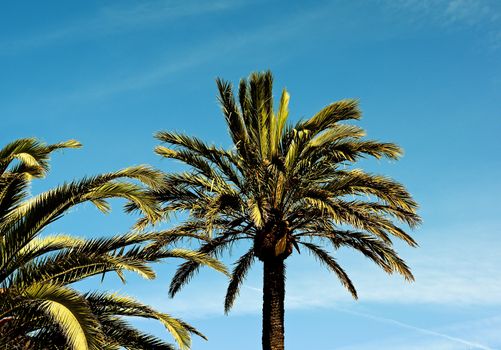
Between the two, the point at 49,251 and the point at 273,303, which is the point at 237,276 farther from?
the point at 49,251

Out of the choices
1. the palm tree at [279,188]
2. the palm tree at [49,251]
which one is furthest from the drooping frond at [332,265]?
the palm tree at [49,251]

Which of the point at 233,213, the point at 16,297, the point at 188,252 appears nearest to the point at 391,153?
the point at 233,213

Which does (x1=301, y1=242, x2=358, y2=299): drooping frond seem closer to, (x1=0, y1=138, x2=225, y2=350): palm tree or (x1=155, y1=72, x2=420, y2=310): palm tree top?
(x1=155, y1=72, x2=420, y2=310): palm tree top

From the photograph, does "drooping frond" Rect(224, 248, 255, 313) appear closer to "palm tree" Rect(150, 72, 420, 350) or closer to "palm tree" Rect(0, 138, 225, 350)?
"palm tree" Rect(150, 72, 420, 350)

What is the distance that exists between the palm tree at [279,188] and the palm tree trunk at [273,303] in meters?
0.03

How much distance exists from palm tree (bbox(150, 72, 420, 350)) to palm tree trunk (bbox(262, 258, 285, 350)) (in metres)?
0.03

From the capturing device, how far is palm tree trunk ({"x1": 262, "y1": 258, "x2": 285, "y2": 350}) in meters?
19.0

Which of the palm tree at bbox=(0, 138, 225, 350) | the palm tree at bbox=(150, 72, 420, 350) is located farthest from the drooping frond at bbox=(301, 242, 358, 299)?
the palm tree at bbox=(0, 138, 225, 350)

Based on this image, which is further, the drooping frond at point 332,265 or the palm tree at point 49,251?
the drooping frond at point 332,265

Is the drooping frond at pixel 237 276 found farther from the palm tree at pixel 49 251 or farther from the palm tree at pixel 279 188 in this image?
the palm tree at pixel 49 251

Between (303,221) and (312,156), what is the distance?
1767 mm

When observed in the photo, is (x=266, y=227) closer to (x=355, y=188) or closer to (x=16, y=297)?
(x=355, y=188)

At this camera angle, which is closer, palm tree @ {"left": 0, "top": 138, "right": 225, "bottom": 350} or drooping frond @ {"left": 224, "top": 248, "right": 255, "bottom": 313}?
palm tree @ {"left": 0, "top": 138, "right": 225, "bottom": 350}

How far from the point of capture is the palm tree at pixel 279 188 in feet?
63.0
